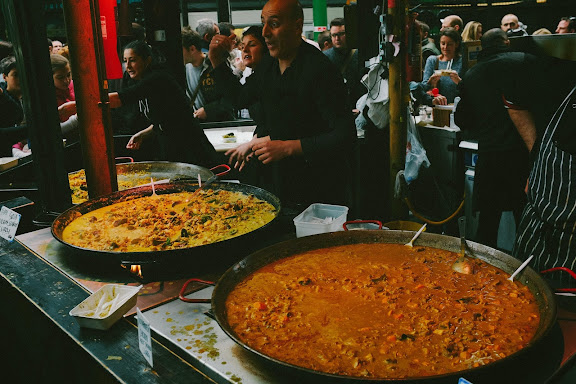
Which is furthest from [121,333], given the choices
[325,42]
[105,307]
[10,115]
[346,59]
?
[325,42]

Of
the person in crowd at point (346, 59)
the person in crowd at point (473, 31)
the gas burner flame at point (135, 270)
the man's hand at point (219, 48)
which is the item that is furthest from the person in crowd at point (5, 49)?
the person in crowd at point (473, 31)

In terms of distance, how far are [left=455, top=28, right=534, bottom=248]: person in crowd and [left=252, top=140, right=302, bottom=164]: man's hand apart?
247 cm

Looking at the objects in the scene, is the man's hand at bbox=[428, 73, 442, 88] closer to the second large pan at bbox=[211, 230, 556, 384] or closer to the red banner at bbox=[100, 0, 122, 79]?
the red banner at bbox=[100, 0, 122, 79]

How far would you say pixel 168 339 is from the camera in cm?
163

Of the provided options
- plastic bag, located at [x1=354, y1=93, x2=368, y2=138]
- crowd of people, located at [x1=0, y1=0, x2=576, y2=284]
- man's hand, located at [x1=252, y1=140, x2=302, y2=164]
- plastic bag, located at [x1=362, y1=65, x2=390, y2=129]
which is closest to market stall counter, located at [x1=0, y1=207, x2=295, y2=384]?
man's hand, located at [x1=252, y1=140, x2=302, y2=164]

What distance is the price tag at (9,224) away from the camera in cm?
272

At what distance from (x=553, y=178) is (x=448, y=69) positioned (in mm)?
5544

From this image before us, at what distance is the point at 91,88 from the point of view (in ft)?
9.23

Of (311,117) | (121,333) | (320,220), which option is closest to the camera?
(121,333)

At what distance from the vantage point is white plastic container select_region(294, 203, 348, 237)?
243 centimetres

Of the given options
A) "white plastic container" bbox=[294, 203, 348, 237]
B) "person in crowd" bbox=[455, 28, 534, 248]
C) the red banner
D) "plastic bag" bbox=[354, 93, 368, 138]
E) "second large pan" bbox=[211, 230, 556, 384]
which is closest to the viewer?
"second large pan" bbox=[211, 230, 556, 384]

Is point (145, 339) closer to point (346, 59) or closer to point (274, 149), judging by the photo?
point (274, 149)

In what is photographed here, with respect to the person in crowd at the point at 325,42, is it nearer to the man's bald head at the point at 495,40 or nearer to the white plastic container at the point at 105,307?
the man's bald head at the point at 495,40

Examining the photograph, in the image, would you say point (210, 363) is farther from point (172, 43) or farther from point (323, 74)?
point (172, 43)
